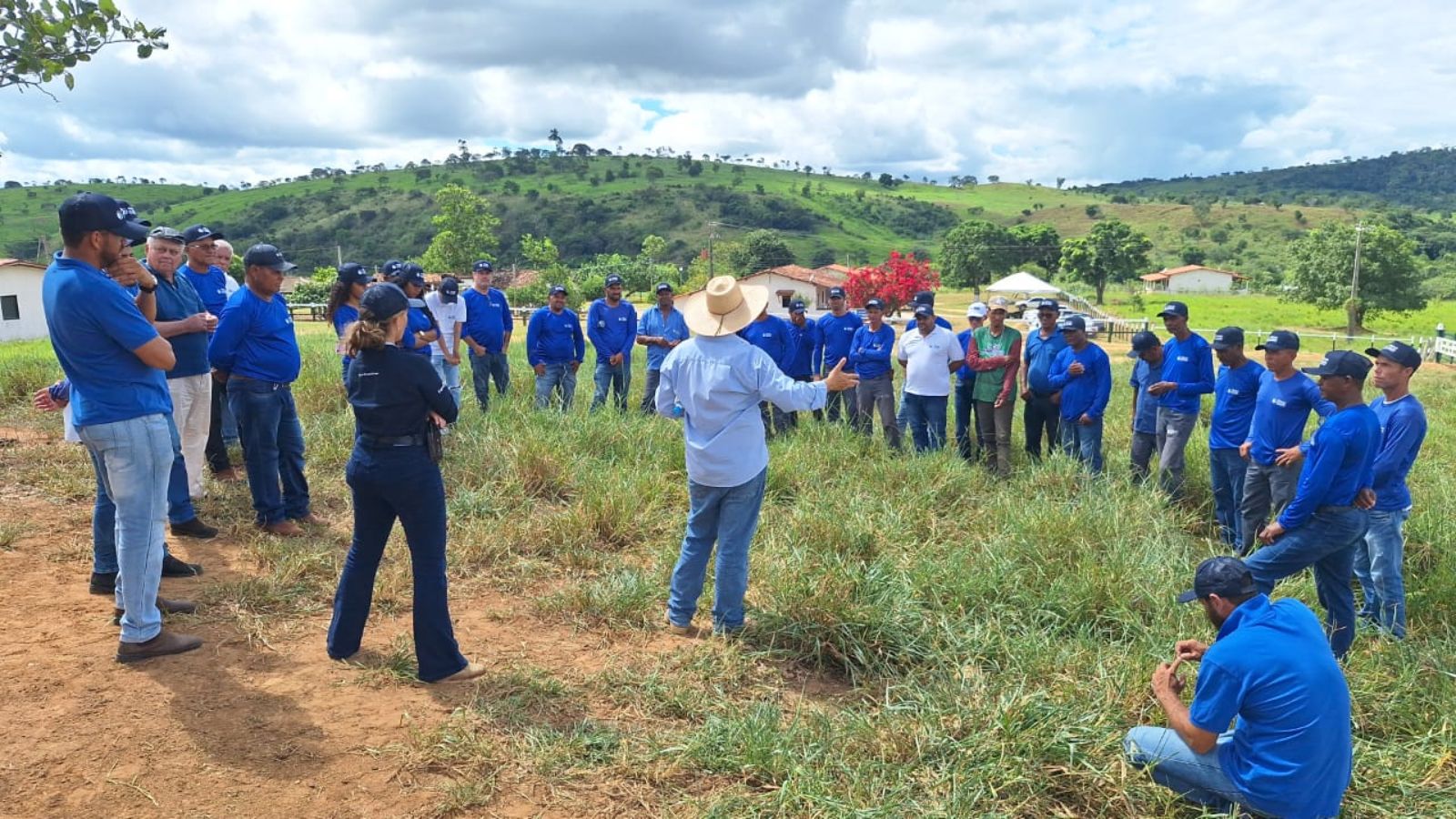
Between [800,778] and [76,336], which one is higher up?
[76,336]

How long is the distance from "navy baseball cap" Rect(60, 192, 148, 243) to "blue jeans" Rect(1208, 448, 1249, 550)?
21.9 feet

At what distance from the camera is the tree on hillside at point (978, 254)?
68250mm

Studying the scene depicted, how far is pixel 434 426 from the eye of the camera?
3574 mm

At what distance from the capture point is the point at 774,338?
29.9ft

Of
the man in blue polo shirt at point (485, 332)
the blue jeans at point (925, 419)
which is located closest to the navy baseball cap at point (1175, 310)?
the blue jeans at point (925, 419)

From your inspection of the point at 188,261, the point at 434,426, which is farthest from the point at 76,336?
the point at 188,261

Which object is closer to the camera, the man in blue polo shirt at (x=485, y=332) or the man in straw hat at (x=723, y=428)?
the man in straw hat at (x=723, y=428)

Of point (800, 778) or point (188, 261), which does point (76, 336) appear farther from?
point (800, 778)

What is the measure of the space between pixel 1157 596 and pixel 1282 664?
68.9 inches

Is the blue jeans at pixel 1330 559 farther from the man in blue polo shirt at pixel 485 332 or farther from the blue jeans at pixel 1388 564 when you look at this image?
the man in blue polo shirt at pixel 485 332

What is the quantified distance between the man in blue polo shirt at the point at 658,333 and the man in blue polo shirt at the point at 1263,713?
6.97 metres

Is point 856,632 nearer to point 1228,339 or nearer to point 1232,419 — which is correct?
point 1232,419

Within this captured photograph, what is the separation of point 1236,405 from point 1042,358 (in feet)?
6.09

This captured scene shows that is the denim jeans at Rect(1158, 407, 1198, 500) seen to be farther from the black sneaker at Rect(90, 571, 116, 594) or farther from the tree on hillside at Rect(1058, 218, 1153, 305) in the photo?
the tree on hillside at Rect(1058, 218, 1153, 305)
